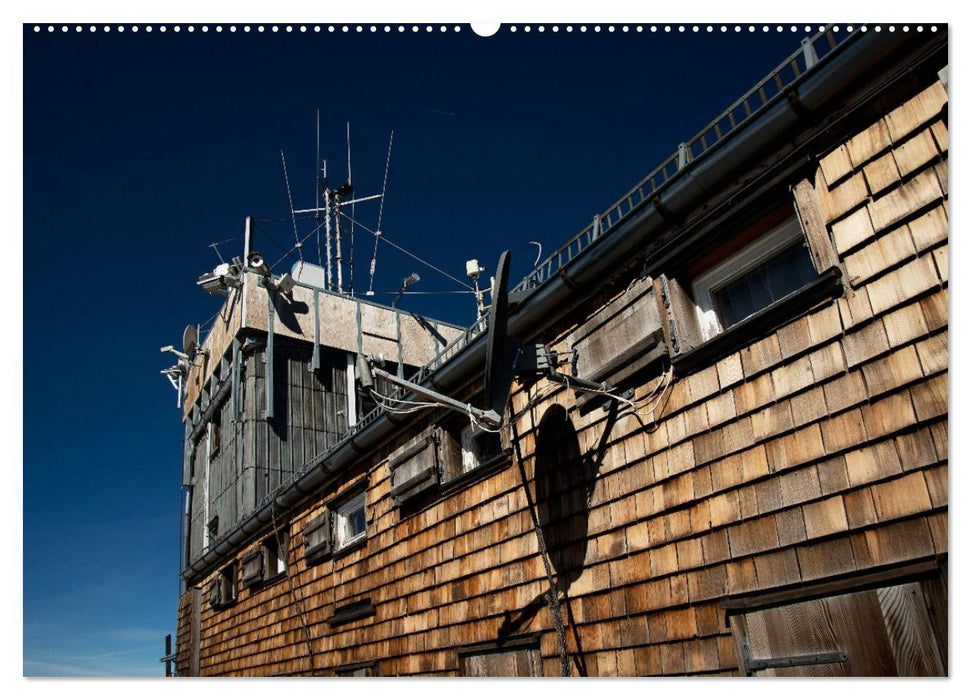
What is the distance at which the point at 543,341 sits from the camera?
7324 millimetres

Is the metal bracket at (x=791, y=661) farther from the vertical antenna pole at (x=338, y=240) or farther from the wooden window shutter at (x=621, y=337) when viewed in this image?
the vertical antenna pole at (x=338, y=240)

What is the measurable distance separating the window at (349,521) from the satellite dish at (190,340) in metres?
12.5

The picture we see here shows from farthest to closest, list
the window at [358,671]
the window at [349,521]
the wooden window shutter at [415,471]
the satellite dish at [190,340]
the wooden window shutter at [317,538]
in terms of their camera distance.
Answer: the satellite dish at [190,340], the wooden window shutter at [317,538], the window at [349,521], the window at [358,671], the wooden window shutter at [415,471]

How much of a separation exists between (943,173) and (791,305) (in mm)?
1132

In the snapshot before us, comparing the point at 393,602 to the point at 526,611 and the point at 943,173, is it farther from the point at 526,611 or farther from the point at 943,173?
the point at 943,173

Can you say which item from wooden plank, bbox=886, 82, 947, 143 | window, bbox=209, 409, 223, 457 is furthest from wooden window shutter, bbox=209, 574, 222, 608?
wooden plank, bbox=886, 82, 947, 143

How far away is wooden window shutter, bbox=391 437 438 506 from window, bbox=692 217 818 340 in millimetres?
3694

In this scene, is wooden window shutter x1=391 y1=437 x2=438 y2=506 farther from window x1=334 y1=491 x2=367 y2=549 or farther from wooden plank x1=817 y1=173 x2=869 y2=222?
wooden plank x1=817 y1=173 x2=869 y2=222

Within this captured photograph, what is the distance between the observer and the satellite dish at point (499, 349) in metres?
5.51

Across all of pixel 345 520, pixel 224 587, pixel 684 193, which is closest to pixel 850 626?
pixel 684 193

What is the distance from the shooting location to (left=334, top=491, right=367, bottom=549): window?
10.4 meters

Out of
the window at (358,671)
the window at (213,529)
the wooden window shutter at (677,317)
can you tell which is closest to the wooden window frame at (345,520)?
the window at (358,671)

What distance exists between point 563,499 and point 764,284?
98.5 inches
